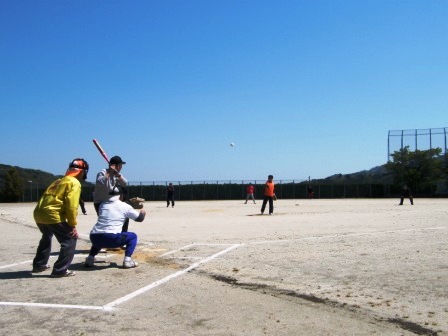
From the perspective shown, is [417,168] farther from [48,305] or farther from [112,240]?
[48,305]

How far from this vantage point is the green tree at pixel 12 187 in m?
57.2

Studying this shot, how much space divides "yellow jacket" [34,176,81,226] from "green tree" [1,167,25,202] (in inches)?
2144

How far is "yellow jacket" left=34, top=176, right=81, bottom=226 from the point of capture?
23.8 feet

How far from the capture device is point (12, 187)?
57250 mm

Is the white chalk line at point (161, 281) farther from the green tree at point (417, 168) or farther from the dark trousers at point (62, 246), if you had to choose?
the green tree at point (417, 168)

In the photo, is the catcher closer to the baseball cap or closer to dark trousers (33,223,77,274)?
dark trousers (33,223,77,274)

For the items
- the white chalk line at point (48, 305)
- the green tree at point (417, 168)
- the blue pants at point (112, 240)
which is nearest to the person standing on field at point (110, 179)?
the blue pants at point (112, 240)

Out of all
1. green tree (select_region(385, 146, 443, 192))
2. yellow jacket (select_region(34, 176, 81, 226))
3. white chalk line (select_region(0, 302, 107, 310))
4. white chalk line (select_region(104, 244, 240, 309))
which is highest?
green tree (select_region(385, 146, 443, 192))

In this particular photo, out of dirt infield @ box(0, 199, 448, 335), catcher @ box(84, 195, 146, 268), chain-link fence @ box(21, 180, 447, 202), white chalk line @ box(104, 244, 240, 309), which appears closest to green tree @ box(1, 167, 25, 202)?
chain-link fence @ box(21, 180, 447, 202)

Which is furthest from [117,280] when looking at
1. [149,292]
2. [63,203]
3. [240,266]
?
[240,266]

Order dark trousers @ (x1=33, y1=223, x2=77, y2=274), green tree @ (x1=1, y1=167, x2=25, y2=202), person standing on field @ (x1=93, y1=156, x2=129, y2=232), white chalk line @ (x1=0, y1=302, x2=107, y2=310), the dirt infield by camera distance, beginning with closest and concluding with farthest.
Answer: the dirt infield < white chalk line @ (x1=0, y1=302, x2=107, y2=310) < dark trousers @ (x1=33, y1=223, x2=77, y2=274) < person standing on field @ (x1=93, y1=156, x2=129, y2=232) < green tree @ (x1=1, y1=167, x2=25, y2=202)

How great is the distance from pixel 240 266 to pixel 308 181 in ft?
184

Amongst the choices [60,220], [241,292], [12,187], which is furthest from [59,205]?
[12,187]

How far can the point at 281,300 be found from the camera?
568cm
